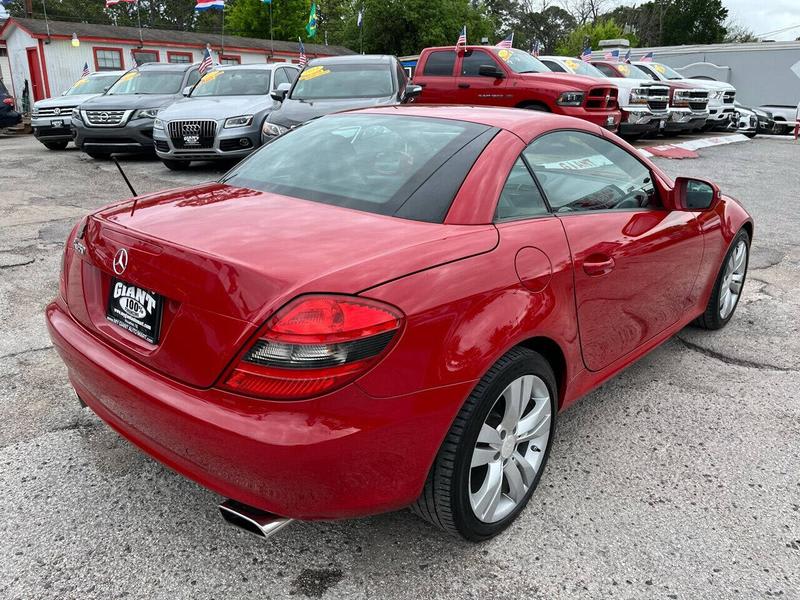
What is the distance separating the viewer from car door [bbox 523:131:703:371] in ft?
9.00

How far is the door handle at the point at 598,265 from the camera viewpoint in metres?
2.68

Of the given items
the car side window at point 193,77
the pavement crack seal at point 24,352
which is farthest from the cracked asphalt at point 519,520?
the car side window at point 193,77

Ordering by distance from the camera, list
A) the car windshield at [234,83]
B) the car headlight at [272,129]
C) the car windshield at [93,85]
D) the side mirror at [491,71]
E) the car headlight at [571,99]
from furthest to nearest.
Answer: the car windshield at [93,85] < the side mirror at [491,71] < the car headlight at [571,99] < the car windshield at [234,83] < the car headlight at [272,129]

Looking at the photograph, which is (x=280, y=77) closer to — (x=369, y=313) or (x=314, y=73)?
(x=314, y=73)

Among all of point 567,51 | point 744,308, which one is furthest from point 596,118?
point 567,51

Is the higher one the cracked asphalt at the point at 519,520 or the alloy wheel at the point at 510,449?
the alloy wheel at the point at 510,449

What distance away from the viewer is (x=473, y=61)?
1291cm

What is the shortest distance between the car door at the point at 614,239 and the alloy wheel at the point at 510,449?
1.30 feet

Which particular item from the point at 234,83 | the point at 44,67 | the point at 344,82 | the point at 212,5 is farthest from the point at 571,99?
the point at 44,67

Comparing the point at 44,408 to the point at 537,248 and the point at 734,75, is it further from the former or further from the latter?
the point at 734,75

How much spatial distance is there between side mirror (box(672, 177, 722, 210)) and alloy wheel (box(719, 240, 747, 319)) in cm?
83

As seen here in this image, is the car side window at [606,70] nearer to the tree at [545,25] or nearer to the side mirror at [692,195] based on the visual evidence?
the side mirror at [692,195]

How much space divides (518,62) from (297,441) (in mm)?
12350

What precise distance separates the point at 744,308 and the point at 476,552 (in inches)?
143
